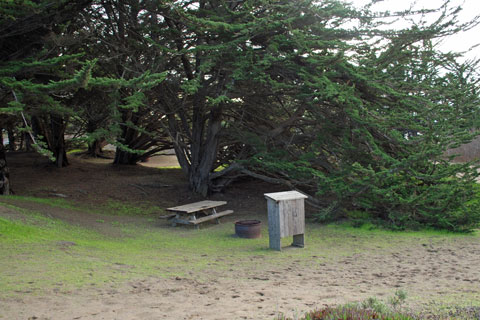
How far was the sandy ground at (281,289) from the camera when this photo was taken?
4.69m

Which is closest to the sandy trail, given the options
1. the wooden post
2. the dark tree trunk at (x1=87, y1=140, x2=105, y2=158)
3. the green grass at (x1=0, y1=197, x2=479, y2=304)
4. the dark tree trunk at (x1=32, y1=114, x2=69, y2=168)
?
the green grass at (x1=0, y1=197, x2=479, y2=304)

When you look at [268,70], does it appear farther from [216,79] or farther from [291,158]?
[291,158]

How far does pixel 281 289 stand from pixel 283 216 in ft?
9.53

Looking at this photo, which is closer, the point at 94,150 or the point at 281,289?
the point at 281,289

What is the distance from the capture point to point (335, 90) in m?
10.3

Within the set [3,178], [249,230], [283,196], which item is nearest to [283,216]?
[283,196]

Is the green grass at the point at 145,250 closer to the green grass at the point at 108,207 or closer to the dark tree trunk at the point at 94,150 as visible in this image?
the green grass at the point at 108,207

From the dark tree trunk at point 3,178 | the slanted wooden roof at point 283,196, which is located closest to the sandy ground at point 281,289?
the slanted wooden roof at point 283,196

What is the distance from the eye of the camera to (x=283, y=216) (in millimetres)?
8656

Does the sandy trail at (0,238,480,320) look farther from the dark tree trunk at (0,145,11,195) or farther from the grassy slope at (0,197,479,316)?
the dark tree trunk at (0,145,11,195)

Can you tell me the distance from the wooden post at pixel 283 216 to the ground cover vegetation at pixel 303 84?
1966 millimetres

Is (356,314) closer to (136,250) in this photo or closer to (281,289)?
(281,289)

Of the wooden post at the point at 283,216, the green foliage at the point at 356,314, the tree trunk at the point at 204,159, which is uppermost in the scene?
the tree trunk at the point at 204,159

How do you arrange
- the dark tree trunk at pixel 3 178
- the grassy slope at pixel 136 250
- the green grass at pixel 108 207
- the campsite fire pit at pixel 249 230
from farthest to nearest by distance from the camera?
the dark tree trunk at pixel 3 178 < the green grass at pixel 108 207 < the campsite fire pit at pixel 249 230 < the grassy slope at pixel 136 250
